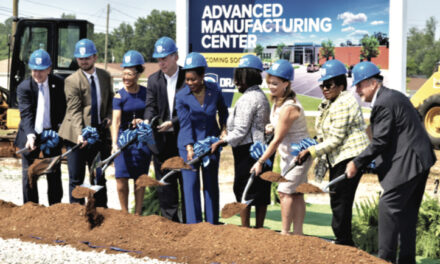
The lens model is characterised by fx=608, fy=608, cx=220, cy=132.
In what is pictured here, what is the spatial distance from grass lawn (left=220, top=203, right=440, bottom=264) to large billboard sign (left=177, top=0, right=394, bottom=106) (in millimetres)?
2924

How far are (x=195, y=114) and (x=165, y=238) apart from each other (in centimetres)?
123

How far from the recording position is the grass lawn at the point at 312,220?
21.4ft

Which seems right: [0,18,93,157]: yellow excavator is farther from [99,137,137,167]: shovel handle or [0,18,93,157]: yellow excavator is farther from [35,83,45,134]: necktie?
[99,137,137,167]: shovel handle

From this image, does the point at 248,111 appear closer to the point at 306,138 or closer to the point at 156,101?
the point at 306,138

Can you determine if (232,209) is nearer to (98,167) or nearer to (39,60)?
(98,167)

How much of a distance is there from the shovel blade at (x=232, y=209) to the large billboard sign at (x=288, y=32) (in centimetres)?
547

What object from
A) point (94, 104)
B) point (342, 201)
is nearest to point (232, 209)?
point (342, 201)

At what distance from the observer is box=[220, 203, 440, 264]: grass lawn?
654cm

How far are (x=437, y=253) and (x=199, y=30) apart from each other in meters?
6.70

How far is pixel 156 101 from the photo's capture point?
591 cm

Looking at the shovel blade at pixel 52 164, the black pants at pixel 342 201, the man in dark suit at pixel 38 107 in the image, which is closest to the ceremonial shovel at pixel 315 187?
the black pants at pixel 342 201

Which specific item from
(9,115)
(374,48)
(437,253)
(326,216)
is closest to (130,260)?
(437,253)

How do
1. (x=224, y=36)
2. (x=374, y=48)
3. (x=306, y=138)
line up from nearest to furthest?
(x=306, y=138) → (x=374, y=48) → (x=224, y=36)

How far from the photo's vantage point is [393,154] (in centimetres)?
435
